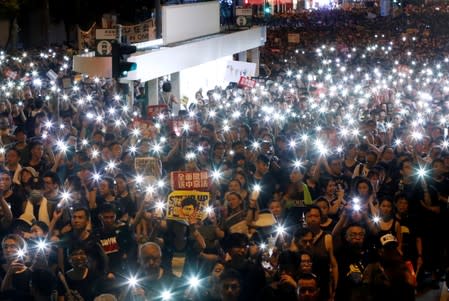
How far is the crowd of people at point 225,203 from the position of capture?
21.5 ft

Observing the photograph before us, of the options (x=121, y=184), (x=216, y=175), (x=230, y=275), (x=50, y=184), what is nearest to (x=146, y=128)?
(x=216, y=175)

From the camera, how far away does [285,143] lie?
Answer: 1184 cm

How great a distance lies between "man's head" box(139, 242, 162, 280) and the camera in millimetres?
6500

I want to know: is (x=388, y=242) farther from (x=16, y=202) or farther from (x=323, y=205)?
(x=16, y=202)

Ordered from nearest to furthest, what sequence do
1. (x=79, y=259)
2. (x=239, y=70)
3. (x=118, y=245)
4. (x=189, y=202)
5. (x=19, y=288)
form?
(x=19, y=288), (x=79, y=259), (x=118, y=245), (x=189, y=202), (x=239, y=70)

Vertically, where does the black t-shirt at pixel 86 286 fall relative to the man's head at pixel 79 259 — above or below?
below

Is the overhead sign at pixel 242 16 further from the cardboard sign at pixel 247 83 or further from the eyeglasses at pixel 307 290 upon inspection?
the eyeglasses at pixel 307 290

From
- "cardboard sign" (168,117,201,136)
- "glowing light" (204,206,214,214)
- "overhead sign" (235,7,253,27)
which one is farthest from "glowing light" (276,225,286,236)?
"overhead sign" (235,7,253,27)

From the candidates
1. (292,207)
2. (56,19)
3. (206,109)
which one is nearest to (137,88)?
(206,109)

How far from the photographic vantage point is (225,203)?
27.7 feet

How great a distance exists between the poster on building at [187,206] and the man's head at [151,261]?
145 cm

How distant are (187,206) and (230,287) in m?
2.22

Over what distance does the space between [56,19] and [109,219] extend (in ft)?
139

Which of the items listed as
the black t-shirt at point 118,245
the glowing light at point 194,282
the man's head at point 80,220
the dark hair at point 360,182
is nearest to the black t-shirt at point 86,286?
the black t-shirt at point 118,245
